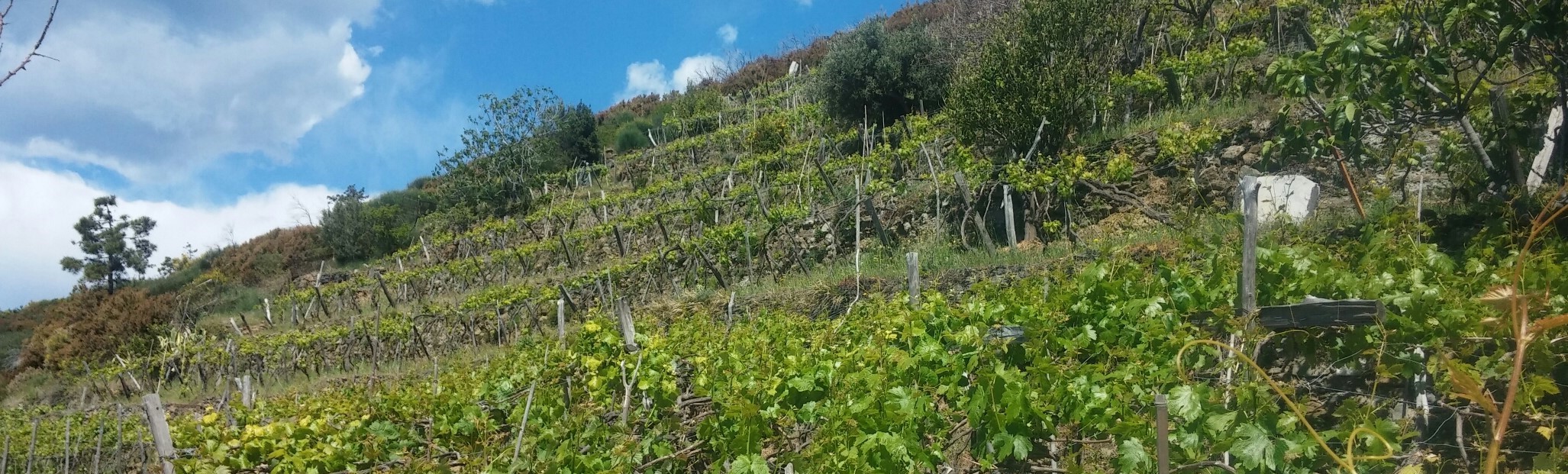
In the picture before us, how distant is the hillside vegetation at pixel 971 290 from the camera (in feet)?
9.23

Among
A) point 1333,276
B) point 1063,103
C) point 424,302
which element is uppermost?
point 1063,103

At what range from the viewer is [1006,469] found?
3240 mm

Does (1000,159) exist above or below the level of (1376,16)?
below

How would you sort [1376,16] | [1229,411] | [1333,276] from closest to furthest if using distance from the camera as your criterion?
[1229,411], [1333,276], [1376,16]

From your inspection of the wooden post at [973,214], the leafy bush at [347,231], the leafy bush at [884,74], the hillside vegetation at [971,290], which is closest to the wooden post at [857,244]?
the hillside vegetation at [971,290]

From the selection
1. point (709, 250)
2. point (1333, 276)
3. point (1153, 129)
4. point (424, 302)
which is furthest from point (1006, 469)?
point (424, 302)

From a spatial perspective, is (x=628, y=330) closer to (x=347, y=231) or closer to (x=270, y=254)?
(x=347, y=231)

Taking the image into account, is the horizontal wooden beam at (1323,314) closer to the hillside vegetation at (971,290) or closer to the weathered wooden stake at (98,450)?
the hillside vegetation at (971,290)

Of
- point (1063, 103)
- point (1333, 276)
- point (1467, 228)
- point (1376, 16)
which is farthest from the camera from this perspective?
point (1063, 103)

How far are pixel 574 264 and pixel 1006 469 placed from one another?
1344 centimetres

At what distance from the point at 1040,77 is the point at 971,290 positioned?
4798mm

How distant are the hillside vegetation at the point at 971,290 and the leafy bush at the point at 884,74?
7 cm

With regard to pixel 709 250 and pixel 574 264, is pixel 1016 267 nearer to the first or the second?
pixel 709 250

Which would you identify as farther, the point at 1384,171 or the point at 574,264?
the point at 574,264
